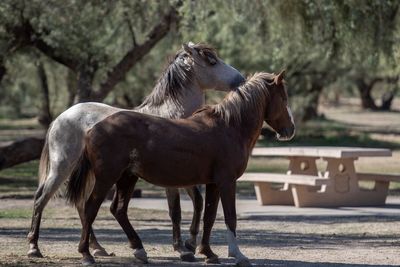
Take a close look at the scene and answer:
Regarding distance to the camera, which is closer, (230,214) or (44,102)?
(230,214)

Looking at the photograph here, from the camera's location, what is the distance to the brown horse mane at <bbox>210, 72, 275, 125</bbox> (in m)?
9.15

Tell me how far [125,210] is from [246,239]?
2.75 m

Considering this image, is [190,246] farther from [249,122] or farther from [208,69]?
[208,69]

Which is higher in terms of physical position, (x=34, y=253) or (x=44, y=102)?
(x=34, y=253)

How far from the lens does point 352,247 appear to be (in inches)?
424

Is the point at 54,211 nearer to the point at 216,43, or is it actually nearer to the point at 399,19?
the point at 399,19

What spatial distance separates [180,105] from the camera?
10.2 m

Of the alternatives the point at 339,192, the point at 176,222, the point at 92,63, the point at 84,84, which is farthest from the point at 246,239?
the point at 92,63

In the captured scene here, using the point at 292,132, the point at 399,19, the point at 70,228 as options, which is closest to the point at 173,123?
the point at 292,132

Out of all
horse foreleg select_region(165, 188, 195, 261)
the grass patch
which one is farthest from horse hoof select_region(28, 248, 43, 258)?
the grass patch

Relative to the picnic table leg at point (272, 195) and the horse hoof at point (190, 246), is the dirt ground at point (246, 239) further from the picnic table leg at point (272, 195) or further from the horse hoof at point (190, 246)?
the picnic table leg at point (272, 195)

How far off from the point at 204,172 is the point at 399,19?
1263cm

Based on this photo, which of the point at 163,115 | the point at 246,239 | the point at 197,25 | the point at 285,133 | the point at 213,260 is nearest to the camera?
the point at 213,260

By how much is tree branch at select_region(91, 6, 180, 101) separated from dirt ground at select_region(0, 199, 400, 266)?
222 inches
